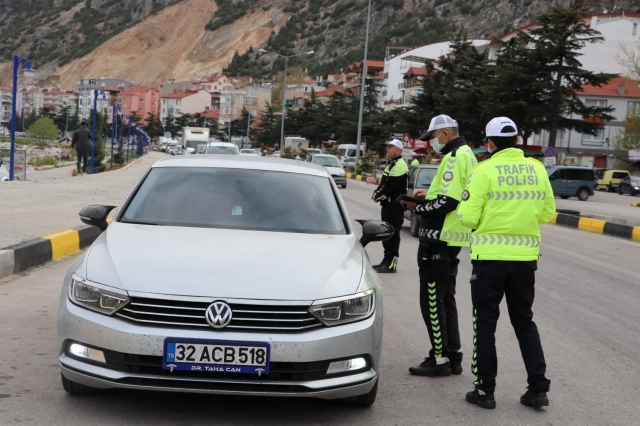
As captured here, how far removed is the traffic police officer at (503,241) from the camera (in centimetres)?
518

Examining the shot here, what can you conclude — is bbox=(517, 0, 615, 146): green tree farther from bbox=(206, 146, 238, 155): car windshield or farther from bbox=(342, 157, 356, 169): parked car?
bbox=(206, 146, 238, 155): car windshield

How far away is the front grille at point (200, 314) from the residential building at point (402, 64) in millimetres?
111663

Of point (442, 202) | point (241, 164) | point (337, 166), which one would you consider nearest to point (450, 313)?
point (442, 202)

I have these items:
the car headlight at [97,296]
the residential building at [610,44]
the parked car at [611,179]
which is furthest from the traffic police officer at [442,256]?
the residential building at [610,44]

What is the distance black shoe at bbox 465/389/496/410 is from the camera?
526 centimetres

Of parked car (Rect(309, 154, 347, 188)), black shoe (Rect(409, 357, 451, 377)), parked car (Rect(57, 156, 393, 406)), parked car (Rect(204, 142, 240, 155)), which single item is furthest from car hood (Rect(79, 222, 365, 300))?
parked car (Rect(309, 154, 347, 188))

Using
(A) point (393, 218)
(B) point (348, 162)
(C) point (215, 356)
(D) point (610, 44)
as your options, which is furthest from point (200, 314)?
(D) point (610, 44)

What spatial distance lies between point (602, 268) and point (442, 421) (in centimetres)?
959

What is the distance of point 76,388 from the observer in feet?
16.1

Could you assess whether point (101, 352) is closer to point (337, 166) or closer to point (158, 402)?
point (158, 402)

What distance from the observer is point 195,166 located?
629 cm

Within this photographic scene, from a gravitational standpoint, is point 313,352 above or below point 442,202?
below

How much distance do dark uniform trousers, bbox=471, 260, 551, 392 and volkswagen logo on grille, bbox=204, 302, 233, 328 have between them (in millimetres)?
1686

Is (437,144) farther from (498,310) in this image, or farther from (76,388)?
(76,388)
